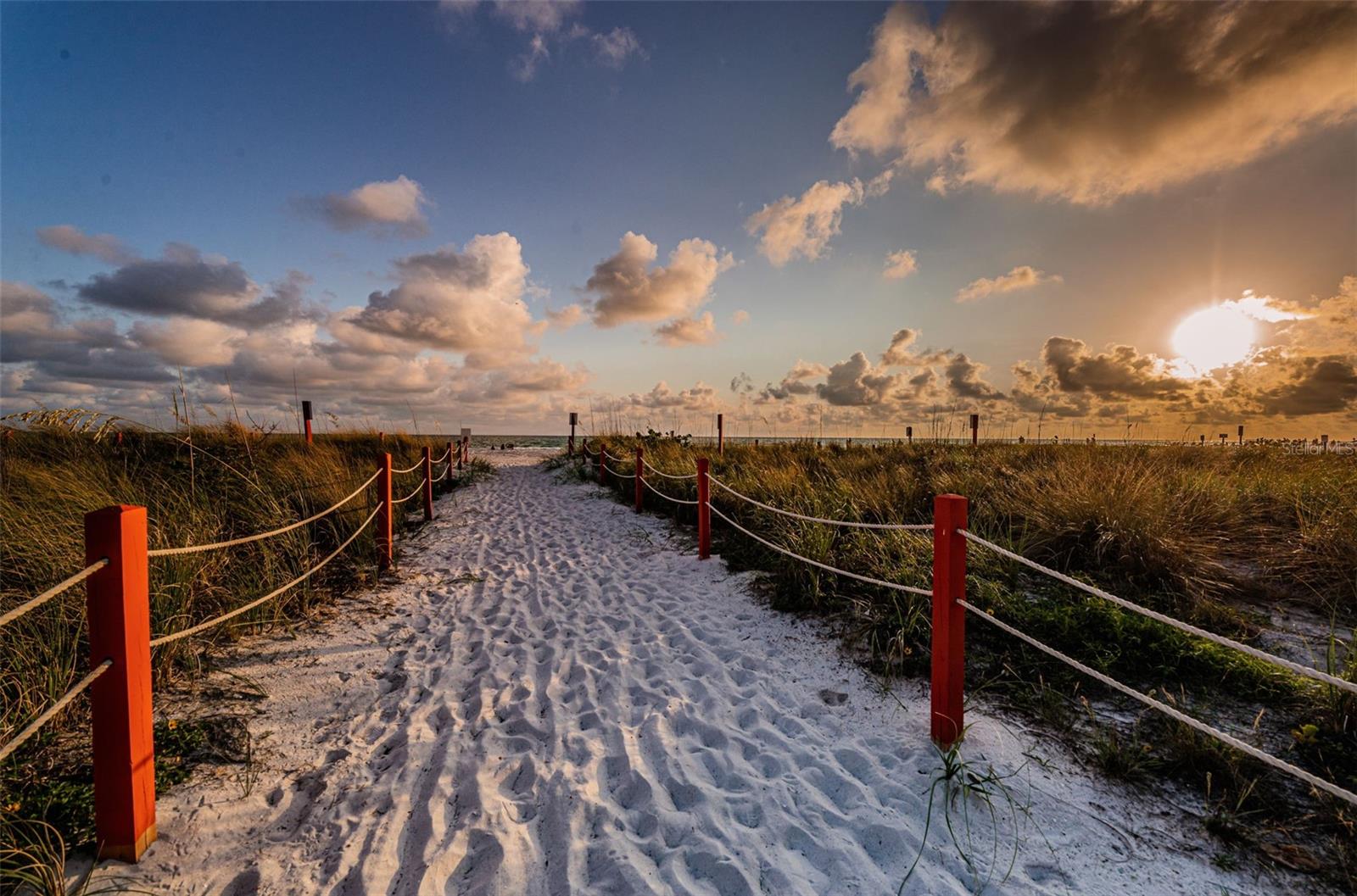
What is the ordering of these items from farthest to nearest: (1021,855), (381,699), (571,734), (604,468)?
(604,468) < (381,699) < (571,734) < (1021,855)

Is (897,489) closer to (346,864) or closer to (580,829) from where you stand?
(580,829)

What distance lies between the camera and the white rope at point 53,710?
5.18ft

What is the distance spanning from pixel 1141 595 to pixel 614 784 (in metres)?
4.00

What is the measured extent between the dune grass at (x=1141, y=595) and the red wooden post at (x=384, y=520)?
3752mm

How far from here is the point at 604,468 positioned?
13.1 metres

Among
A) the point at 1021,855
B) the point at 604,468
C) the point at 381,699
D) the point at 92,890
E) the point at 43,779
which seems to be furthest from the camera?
the point at 604,468

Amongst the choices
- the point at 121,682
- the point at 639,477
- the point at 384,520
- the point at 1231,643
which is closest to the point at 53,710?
the point at 121,682

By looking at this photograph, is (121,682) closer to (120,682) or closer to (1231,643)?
(120,682)

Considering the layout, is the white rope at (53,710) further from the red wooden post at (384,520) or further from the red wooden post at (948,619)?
the red wooden post at (384,520)

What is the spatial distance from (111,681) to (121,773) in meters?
0.35

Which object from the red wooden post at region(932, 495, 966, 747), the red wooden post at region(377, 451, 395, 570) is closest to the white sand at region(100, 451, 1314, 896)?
the red wooden post at region(932, 495, 966, 747)

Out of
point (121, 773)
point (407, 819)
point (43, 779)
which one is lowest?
point (407, 819)

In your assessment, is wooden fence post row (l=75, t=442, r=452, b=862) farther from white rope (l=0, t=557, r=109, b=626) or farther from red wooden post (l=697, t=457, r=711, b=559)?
red wooden post (l=697, t=457, r=711, b=559)

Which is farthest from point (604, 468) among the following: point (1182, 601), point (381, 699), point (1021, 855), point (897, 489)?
point (1021, 855)
